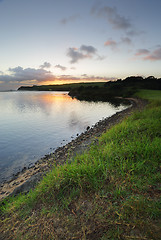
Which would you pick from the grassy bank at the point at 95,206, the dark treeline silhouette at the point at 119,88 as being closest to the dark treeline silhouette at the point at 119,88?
the dark treeline silhouette at the point at 119,88

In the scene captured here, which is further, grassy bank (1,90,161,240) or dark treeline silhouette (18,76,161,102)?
dark treeline silhouette (18,76,161,102)

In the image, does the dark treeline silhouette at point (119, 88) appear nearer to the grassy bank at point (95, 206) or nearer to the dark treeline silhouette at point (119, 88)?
the dark treeline silhouette at point (119, 88)

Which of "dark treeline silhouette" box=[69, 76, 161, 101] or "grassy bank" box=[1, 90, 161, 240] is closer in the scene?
"grassy bank" box=[1, 90, 161, 240]

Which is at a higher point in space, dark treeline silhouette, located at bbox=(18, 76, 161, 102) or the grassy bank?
dark treeline silhouette, located at bbox=(18, 76, 161, 102)

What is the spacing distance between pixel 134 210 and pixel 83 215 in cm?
105

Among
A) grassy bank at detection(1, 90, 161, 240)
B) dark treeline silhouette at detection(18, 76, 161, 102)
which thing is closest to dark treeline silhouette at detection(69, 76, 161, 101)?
dark treeline silhouette at detection(18, 76, 161, 102)

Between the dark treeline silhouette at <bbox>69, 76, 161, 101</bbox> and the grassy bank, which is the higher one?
the dark treeline silhouette at <bbox>69, 76, 161, 101</bbox>

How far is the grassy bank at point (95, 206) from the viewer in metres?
2.18

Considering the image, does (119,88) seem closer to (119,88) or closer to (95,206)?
(119,88)

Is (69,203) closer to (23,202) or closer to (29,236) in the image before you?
(29,236)

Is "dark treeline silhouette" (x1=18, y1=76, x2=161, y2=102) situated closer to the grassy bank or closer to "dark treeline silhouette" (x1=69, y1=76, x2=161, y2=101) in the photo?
"dark treeline silhouette" (x1=69, y1=76, x2=161, y2=101)

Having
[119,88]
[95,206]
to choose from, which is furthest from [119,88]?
[95,206]

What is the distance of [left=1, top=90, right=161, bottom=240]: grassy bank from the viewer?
2176 millimetres

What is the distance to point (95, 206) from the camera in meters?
2.70
